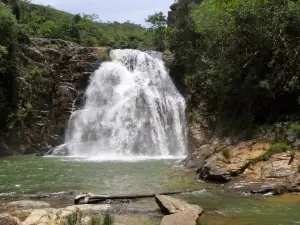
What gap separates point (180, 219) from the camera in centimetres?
768

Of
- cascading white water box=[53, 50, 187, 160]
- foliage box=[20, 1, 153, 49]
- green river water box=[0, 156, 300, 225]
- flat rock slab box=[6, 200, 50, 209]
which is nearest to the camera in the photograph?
green river water box=[0, 156, 300, 225]

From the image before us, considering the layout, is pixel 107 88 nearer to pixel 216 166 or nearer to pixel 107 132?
pixel 107 132

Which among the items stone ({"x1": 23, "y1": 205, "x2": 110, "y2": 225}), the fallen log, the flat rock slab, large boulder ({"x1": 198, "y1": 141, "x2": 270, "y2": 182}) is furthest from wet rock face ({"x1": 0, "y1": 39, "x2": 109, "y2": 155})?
stone ({"x1": 23, "y1": 205, "x2": 110, "y2": 225})

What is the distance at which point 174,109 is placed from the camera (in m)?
27.3

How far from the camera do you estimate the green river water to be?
28.9 ft

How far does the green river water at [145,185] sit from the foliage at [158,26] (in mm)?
26929

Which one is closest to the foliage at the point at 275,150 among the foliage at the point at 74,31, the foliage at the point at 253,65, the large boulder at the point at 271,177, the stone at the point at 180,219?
the large boulder at the point at 271,177

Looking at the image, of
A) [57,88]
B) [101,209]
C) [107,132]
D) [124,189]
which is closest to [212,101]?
[107,132]

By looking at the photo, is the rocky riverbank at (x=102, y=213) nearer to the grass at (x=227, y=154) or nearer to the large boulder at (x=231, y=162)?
the large boulder at (x=231, y=162)

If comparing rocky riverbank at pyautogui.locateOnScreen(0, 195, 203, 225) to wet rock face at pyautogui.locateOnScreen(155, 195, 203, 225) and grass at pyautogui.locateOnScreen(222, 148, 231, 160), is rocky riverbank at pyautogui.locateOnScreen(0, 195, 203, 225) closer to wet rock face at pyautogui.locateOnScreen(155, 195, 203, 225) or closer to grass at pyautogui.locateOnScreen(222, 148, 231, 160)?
wet rock face at pyautogui.locateOnScreen(155, 195, 203, 225)

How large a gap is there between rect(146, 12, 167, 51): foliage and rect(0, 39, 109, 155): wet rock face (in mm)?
13617

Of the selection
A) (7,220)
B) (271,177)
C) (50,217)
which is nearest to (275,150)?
(271,177)

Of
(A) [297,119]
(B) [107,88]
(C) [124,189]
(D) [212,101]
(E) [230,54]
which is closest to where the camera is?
(C) [124,189]

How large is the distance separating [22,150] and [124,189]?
1502 cm
